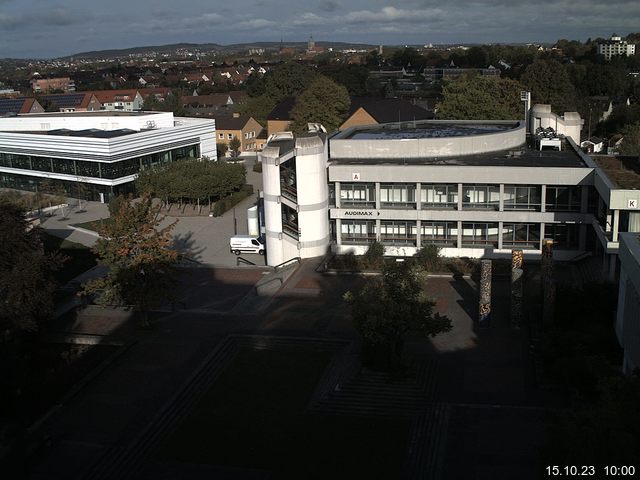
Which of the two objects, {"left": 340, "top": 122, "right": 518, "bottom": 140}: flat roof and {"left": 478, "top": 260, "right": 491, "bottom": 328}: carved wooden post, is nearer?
{"left": 478, "top": 260, "right": 491, "bottom": 328}: carved wooden post

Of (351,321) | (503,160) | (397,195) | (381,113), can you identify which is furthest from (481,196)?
(381,113)

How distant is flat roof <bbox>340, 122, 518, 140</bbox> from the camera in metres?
39.7

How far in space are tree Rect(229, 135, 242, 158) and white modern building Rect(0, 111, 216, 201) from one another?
957 cm

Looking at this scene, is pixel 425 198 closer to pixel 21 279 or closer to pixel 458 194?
pixel 458 194

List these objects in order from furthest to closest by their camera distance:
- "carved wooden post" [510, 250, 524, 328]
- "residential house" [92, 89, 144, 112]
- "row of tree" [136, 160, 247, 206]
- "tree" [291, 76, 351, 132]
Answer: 1. "residential house" [92, 89, 144, 112]
2. "tree" [291, 76, 351, 132]
3. "row of tree" [136, 160, 247, 206]
4. "carved wooden post" [510, 250, 524, 328]

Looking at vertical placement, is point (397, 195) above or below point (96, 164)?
above

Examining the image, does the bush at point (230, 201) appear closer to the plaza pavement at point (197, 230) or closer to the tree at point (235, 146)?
the plaza pavement at point (197, 230)

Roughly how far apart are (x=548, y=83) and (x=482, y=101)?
17.5m

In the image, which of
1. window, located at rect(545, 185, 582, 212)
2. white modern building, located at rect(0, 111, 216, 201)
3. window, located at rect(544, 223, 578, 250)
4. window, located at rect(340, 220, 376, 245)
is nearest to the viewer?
window, located at rect(545, 185, 582, 212)

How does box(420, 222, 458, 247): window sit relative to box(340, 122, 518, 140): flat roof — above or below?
below

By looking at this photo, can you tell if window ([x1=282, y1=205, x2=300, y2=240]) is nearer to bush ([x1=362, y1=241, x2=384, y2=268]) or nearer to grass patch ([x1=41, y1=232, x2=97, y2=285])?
bush ([x1=362, y1=241, x2=384, y2=268])

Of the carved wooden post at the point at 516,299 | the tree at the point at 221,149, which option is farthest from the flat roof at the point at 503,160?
the tree at the point at 221,149

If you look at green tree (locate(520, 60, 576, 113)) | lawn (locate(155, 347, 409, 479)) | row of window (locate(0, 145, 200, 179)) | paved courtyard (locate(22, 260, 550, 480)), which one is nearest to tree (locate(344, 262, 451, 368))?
paved courtyard (locate(22, 260, 550, 480))

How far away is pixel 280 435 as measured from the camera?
763 inches
